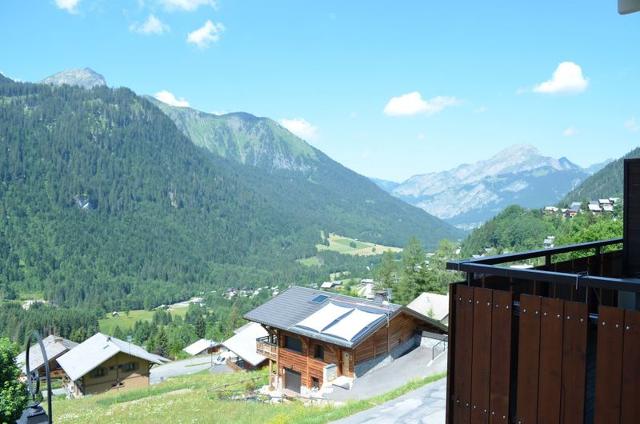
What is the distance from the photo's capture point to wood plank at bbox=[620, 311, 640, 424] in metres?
3.18

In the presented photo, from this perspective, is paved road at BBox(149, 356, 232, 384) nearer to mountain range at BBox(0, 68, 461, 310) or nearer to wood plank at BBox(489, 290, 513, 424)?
wood plank at BBox(489, 290, 513, 424)

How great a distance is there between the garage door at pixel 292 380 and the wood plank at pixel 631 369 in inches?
769

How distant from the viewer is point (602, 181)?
13038 centimetres

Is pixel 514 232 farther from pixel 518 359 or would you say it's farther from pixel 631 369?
pixel 631 369

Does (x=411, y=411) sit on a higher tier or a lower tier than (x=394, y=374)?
higher

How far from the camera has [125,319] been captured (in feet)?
352

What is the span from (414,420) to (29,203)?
530 ft

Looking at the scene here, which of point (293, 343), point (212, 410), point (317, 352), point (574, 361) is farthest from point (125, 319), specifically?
point (574, 361)

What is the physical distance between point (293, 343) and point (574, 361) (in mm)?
19309

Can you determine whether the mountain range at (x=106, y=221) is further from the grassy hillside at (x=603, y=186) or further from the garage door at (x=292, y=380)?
the garage door at (x=292, y=380)

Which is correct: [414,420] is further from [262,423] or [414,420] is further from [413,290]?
[413,290]

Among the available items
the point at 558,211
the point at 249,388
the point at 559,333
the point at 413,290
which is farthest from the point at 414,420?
the point at 558,211

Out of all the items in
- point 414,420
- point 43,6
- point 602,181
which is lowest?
point 414,420

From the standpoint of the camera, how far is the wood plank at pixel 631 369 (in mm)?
3178
